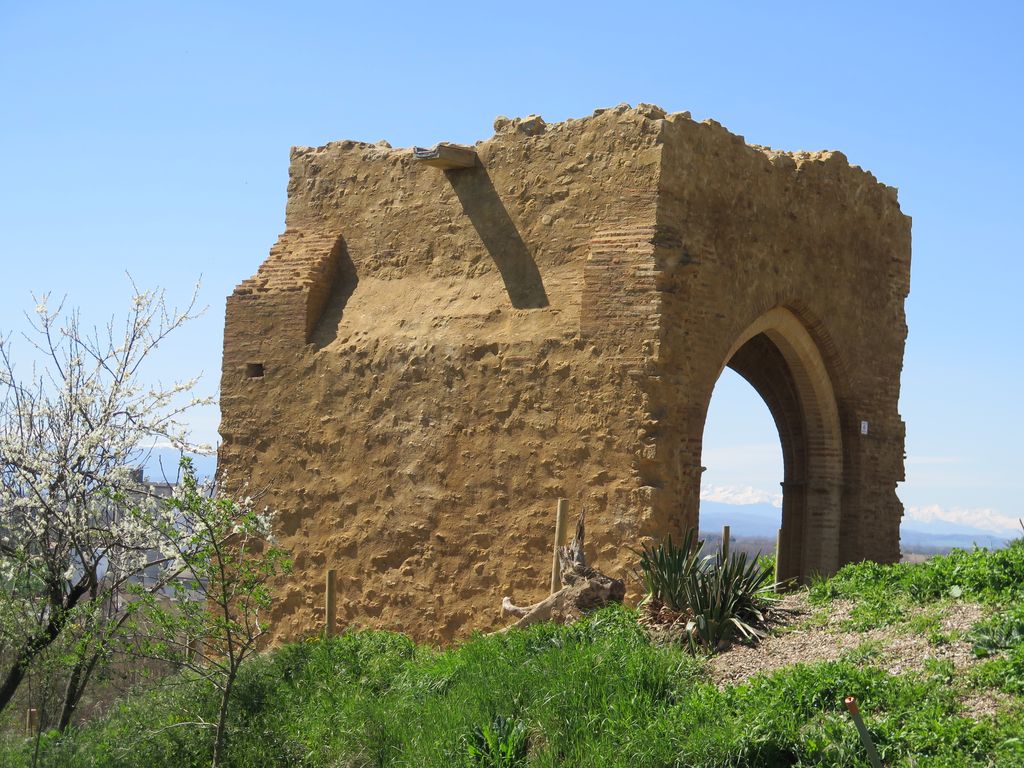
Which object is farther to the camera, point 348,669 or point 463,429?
point 463,429

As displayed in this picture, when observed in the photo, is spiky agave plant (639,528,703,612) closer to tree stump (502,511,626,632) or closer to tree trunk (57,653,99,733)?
tree stump (502,511,626,632)

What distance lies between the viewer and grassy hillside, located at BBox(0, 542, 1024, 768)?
22.5 feet

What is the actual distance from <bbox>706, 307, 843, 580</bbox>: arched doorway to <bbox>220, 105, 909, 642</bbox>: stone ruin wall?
21cm

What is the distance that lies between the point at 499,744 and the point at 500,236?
6.02m

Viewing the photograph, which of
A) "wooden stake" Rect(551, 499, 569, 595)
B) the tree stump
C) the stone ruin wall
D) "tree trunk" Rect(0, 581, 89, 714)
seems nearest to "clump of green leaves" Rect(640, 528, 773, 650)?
the tree stump

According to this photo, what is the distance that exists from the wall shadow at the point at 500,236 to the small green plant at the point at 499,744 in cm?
499

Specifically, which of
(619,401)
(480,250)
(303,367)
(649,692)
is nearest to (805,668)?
(649,692)

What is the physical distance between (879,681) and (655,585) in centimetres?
265

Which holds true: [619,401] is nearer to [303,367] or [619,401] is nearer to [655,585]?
[655,585]

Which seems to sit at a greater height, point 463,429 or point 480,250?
point 480,250

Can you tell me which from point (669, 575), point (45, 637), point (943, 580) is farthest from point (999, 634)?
point (45, 637)

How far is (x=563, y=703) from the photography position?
805cm

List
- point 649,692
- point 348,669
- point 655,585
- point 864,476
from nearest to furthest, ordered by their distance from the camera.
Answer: point 649,692 → point 655,585 → point 348,669 → point 864,476

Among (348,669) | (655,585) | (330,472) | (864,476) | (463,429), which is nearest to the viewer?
(655,585)
